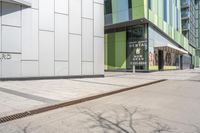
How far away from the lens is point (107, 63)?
122 ft

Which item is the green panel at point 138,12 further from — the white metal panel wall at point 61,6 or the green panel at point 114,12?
the white metal panel wall at point 61,6

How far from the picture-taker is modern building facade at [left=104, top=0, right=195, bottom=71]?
32.7m

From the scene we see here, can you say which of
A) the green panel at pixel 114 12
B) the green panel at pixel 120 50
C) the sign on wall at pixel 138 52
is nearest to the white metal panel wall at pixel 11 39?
the sign on wall at pixel 138 52

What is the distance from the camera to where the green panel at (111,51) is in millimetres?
36562

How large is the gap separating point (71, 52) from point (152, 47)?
19.0 m

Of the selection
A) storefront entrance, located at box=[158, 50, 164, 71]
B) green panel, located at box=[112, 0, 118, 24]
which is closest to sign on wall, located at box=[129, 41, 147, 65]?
green panel, located at box=[112, 0, 118, 24]

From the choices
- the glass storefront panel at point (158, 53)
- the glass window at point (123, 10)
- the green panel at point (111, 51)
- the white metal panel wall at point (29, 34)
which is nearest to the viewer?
the white metal panel wall at point (29, 34)

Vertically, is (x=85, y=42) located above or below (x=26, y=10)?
below

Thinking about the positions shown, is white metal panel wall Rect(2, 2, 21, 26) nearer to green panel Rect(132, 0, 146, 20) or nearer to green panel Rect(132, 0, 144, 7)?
green panel Rect(132, 0, 146, 20)

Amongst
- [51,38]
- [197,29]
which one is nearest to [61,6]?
[51,38]

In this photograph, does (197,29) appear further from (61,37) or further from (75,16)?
(61,37)

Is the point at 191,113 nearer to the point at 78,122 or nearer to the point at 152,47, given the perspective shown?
the point at 78,122

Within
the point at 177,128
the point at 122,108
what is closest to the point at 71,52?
the point at 122,108

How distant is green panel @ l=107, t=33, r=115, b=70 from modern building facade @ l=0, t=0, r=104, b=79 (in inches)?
626
